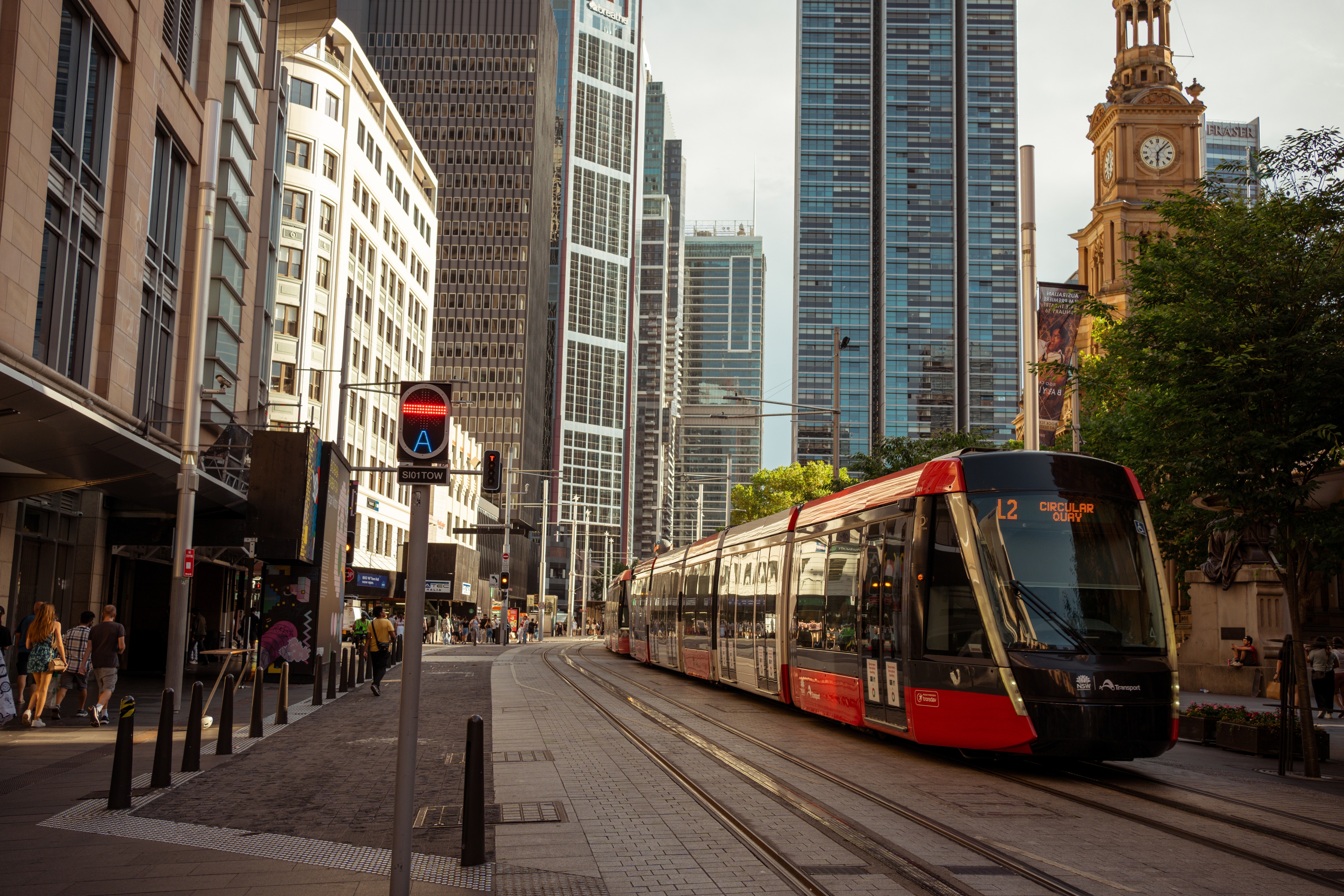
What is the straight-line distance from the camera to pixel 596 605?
448ft

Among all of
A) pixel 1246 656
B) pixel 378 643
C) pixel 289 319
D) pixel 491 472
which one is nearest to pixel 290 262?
pixel 289 319

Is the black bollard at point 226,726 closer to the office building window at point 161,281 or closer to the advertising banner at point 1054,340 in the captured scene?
the office building window at point 161,281

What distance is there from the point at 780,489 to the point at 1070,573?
64.1 m

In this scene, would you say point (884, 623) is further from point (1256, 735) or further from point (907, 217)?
point (907, 217)

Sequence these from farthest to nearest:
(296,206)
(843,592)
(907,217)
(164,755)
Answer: (907,217)
(296,206)
(843,592)
(164,755)

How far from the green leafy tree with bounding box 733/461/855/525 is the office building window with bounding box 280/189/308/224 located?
32.5m

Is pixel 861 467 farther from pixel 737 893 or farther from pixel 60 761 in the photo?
pixel 737 893

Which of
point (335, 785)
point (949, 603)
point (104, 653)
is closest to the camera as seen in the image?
point (335, 785)

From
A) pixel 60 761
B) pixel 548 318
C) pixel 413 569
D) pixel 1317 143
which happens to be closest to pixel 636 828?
pixel 413 569

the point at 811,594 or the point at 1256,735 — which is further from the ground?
the point at 811,594

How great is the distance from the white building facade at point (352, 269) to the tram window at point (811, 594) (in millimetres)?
37365

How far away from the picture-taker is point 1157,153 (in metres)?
76.0

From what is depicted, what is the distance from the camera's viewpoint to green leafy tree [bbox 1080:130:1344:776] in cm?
1347

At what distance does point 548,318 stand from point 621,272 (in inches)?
688
